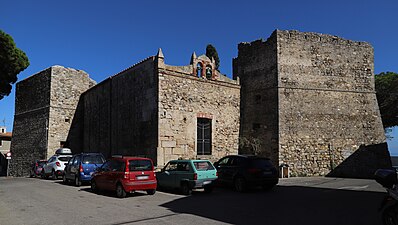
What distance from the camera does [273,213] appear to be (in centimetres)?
798

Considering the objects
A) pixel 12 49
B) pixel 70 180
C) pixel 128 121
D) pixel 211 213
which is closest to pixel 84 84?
pixel 12 49

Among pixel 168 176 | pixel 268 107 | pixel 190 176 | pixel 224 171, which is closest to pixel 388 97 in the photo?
pixel 268 107

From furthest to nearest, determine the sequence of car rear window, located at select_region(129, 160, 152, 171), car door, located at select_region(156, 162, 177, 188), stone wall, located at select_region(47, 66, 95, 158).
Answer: stone wall, located at select_region(47, 66, 95, 158), car door, located at select_region(156, 162, 177, 188), car rear window, located at select_region(129, 160, 152, 171)

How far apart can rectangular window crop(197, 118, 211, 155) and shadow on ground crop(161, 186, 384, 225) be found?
224 inches

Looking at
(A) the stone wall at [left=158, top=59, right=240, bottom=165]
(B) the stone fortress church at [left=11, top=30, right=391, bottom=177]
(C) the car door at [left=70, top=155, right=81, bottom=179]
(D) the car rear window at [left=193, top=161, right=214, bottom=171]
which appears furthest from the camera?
(B) the stone fortress church at [left=11, top=30, right=391, bottom=177]

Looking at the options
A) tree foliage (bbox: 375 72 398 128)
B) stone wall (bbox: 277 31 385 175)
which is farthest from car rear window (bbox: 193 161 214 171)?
tree foliage (bbox: 375 72 398 128)

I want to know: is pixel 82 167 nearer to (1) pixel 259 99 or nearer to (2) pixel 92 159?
(2) pixel 92 159

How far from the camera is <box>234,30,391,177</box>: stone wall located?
18.5 m

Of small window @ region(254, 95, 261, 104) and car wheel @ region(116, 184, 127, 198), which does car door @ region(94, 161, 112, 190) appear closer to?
car wheel @ region(116, 184, 127, 198)

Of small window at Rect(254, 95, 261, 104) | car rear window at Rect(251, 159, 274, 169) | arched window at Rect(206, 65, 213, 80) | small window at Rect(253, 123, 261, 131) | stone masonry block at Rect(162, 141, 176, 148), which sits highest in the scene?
arched window at Rect(206, 65, 213, 80)

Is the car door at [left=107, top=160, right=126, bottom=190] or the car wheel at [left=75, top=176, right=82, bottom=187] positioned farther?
the car wheel at [left=75, top=176, right=82, bottom=187]

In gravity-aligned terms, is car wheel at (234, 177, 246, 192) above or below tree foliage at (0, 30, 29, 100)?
below

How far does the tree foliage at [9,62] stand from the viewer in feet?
73.6

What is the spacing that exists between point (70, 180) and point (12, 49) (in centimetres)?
1345
